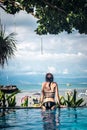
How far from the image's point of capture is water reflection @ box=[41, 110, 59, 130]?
12875mm

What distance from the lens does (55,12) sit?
16844 millimetres

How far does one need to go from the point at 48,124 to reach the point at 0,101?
595cm

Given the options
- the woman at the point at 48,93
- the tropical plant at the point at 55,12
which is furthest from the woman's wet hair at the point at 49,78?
the tropical plant at the point at 55,12

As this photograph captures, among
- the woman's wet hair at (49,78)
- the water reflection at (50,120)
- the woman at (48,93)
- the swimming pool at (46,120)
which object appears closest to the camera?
the water reflection at (50,120)

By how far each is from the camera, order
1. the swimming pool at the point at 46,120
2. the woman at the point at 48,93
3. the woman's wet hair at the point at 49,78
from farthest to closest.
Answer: the woman at the point at 48,93 < the woman's wet hair at the point at 49,78 < the swimming pool at the point at 46,120

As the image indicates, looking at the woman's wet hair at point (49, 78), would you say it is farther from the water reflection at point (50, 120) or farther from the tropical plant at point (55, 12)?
the tropical plant at point (55, 12)

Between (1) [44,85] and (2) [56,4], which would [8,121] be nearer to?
(1) [44,85]

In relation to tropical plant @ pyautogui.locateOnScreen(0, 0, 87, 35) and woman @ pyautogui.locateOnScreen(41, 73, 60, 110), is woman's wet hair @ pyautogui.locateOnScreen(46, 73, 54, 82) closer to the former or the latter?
woman @ pyautogui.locateOnScreen(41, 73, 60, 110)

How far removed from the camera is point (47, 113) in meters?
16.0

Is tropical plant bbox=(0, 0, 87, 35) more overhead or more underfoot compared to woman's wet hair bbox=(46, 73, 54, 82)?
more overhead

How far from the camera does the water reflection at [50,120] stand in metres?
12.9

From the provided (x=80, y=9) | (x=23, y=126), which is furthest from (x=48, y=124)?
(x=80, y=9)

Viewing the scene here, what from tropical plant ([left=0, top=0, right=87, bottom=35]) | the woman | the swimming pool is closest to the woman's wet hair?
the woman

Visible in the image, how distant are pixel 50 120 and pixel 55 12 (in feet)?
17.6
